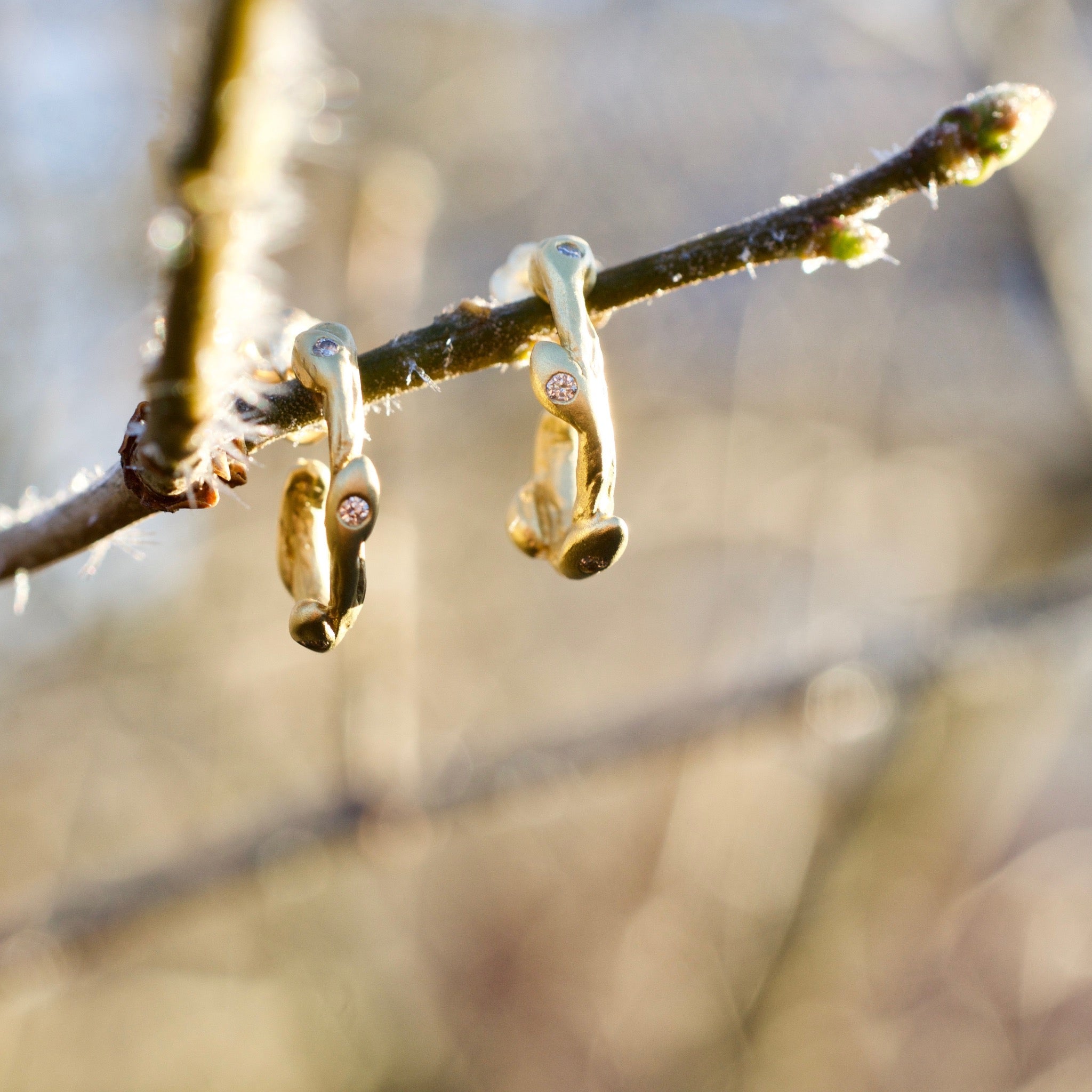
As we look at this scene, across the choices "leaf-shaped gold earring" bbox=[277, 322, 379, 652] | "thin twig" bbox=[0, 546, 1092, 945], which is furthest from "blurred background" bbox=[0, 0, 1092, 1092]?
"leaf-shaped gold earring" bbox=[277, 322, 379, 652]

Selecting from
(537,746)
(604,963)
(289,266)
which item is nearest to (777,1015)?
(604,963)

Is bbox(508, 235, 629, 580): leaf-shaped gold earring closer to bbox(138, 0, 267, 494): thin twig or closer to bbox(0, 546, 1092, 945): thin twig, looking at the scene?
bbox(138, 0, 267, 494): thin twig

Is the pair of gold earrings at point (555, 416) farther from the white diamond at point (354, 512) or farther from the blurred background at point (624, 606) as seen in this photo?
the blurred background at point (624, 606)

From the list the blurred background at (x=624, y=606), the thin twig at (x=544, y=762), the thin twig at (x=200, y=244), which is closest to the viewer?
the thin twig at (x=200, y=244)

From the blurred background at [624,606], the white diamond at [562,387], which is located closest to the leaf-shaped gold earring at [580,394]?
the white diamond at [562,387]

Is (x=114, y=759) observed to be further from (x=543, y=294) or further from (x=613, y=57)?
(x=613, y=57)
